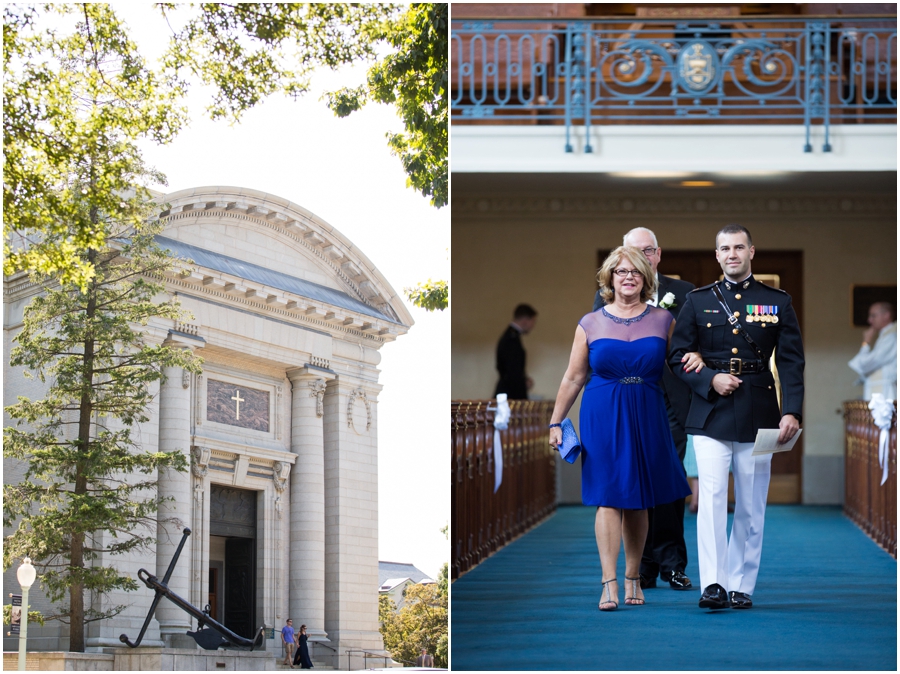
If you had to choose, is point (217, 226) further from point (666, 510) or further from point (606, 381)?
point (666, 510)

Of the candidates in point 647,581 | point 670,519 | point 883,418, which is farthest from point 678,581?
point 883,418

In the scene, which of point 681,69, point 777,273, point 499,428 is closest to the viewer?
point 499,428

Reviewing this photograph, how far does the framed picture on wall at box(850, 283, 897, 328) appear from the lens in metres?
14.6

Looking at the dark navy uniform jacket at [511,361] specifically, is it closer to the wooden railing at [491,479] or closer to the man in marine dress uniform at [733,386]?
the wooden railing at [491,479]

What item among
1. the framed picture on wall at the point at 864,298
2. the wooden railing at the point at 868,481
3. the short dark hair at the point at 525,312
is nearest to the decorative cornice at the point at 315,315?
the wooden railing at the point at 868,481

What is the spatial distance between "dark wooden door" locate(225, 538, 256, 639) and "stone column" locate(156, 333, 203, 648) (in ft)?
0.57

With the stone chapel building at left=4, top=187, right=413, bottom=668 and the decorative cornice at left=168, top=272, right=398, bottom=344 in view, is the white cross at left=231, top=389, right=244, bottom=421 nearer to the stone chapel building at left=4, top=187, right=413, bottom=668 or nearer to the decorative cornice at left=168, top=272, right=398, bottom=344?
the stone chapel building at left=4, top=187, right=413, bottom=668

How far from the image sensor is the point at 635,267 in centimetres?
544

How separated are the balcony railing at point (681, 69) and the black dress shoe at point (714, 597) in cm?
679

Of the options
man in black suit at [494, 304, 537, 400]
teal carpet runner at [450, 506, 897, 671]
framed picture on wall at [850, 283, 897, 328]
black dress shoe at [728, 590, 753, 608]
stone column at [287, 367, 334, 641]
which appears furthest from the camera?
framed picture on wall at [850, 283, 897, 328]

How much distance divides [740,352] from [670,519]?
1290 mm

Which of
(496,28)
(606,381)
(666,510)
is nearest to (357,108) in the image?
(606,381)

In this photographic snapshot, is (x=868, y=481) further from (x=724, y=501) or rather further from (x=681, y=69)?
(x=724, y=501)

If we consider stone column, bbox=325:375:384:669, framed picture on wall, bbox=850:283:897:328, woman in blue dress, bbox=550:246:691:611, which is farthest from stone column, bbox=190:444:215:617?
framed picture on wall, bbox=850:283:897:328
